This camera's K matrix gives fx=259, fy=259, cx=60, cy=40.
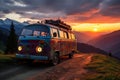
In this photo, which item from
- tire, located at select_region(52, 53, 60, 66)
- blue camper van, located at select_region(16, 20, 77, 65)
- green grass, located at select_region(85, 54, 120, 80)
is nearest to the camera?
green grass, located at select_region(85, 54, 120, 80)

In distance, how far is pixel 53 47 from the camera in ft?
65.0

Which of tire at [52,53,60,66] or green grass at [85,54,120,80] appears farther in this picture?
tire at [52,53,60,66]

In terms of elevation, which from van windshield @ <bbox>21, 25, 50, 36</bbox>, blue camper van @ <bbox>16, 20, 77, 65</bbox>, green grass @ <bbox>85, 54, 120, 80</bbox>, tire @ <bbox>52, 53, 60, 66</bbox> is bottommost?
green grass @ <bbox>85, 54, 120, 80</bbox>

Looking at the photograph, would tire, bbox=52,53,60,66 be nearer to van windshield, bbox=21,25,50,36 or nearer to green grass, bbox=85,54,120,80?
van windshield, bbox=21,25,50,36

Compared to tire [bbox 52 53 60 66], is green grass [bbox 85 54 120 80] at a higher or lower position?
lower

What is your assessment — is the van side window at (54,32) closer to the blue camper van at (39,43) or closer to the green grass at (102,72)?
the blue camper van at (39,43)

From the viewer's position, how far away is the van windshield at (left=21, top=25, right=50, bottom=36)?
64.0 ft

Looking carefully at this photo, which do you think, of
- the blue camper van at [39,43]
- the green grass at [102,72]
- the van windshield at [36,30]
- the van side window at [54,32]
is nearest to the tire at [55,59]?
the blue camper van at [39,43]

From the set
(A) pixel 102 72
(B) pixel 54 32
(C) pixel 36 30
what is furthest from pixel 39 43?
(A) pixel 102 72

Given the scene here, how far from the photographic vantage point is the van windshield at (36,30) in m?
19.5

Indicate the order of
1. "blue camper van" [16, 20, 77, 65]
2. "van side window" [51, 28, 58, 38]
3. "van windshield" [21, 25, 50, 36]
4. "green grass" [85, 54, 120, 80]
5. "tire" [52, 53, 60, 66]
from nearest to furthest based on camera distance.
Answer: "green grass" [85, 54, 120, 80], "blue camper van" [16, 20, 77, 65], "van windshield" [21, 25, 50, 36], "tire" [52, 53, 60, 66], "van side window" [51, 28, 58, 38]

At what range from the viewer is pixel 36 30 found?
1981cm

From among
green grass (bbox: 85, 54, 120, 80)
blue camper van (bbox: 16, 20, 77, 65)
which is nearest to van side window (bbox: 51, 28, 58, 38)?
blue camper van (bbox: 16, 20, 77, 65)

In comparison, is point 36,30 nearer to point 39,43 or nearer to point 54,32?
point 39,43
